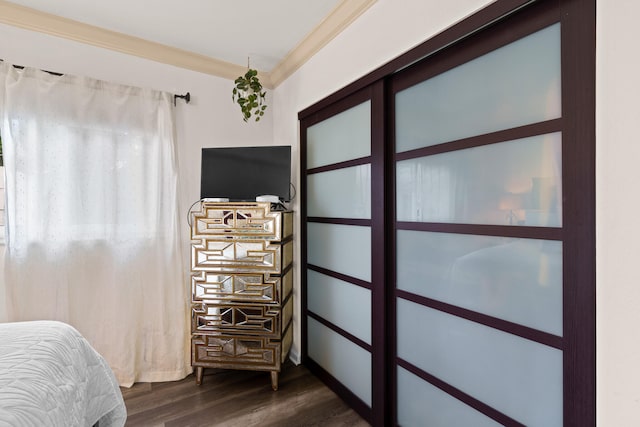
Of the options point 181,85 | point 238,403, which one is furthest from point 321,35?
point 238,403

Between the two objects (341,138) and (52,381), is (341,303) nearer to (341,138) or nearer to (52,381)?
(341,138)

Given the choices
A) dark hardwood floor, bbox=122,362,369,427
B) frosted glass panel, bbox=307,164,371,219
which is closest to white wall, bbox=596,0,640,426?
frosted glass panel, bbox=307,164,371,219

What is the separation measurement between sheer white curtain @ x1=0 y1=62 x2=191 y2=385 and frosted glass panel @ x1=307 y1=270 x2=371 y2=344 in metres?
1.07

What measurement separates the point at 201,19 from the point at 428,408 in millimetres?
2731

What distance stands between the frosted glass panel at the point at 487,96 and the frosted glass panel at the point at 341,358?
1.36 metres

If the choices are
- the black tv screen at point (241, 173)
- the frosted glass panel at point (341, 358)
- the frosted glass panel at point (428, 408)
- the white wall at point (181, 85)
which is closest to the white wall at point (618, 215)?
the frosted glass panel at point (428, 408)

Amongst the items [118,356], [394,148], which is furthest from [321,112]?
[118,356]

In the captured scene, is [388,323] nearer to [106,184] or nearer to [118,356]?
[118,356]

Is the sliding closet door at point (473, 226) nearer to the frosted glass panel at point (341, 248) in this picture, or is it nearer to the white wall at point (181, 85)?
the frosted glass panel at point (341, 248)

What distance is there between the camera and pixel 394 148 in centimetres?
174

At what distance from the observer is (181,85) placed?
8.31ft

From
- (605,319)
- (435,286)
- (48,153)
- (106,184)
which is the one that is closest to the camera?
(605,319)

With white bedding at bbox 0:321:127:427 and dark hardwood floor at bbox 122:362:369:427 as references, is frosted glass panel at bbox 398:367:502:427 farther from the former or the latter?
white bedding at bbox 0:321:127:427

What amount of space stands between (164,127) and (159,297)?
52.8 inches
